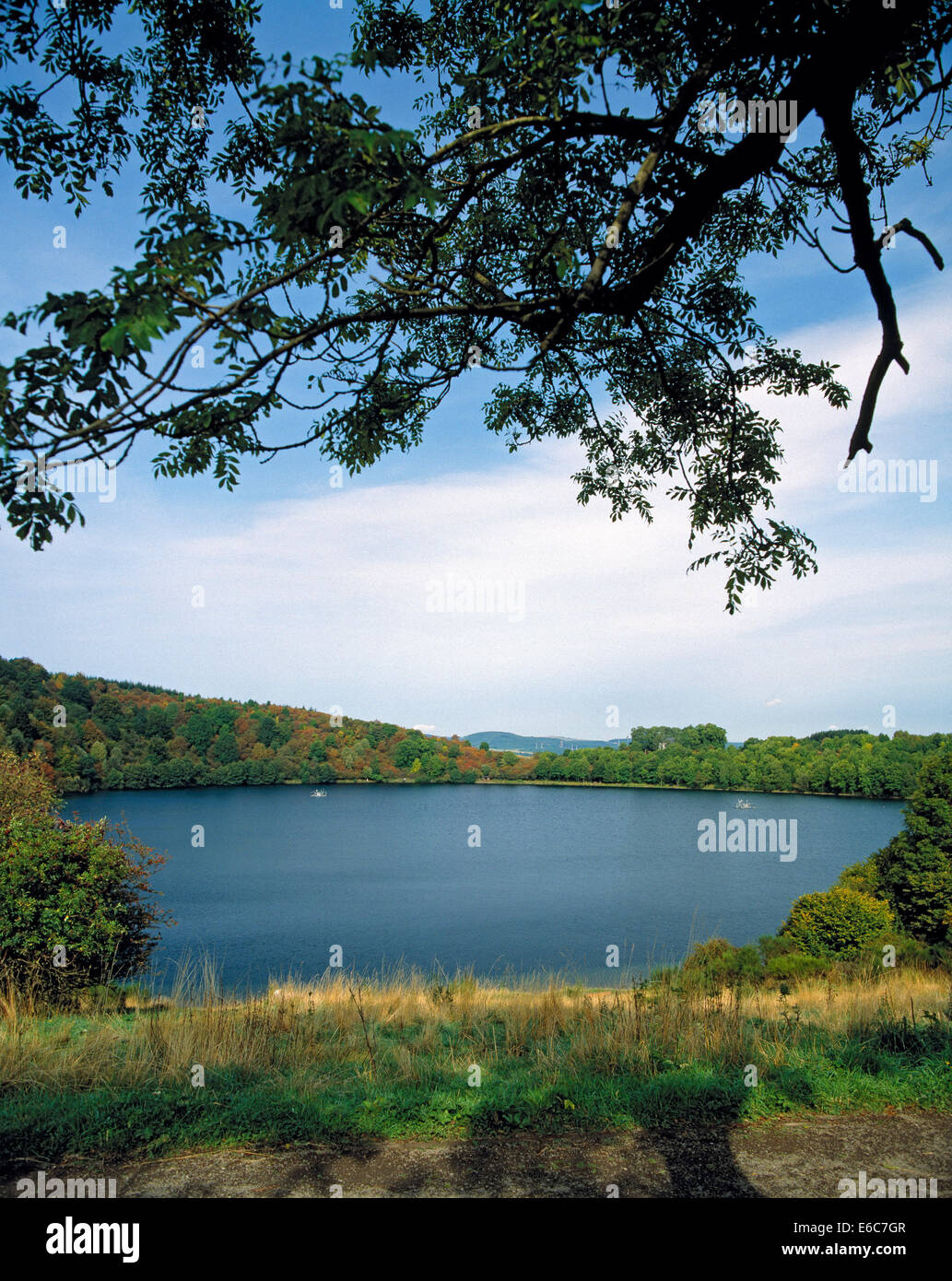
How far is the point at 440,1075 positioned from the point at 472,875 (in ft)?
155

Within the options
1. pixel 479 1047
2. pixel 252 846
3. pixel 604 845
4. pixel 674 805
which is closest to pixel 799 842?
pixel 604 845

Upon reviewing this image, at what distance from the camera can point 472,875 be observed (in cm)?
4962

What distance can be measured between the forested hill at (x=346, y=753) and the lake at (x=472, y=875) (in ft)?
11.0

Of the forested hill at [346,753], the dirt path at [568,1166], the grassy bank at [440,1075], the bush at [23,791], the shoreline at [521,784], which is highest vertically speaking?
the bush at [23,791]

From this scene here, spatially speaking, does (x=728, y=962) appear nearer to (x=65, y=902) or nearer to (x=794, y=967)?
(x=794, y=967)

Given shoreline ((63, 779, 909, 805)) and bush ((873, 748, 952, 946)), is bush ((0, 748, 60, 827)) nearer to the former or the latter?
bush ((873, 748, 952, 946))

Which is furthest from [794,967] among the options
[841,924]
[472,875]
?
[472,875]

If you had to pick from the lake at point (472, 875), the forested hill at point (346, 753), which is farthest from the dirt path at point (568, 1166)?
the forested hill at point (346, 753)

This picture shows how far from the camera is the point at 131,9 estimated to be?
4.27m

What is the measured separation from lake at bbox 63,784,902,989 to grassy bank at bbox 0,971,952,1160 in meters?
3.21

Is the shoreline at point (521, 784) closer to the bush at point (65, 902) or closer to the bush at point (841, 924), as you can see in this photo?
the bush at point (65, 902)

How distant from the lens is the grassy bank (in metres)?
3.51

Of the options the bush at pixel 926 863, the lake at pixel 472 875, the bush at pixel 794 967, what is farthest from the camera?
the lake at pixel 472 875

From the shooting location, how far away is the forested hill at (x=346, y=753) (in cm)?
7500
